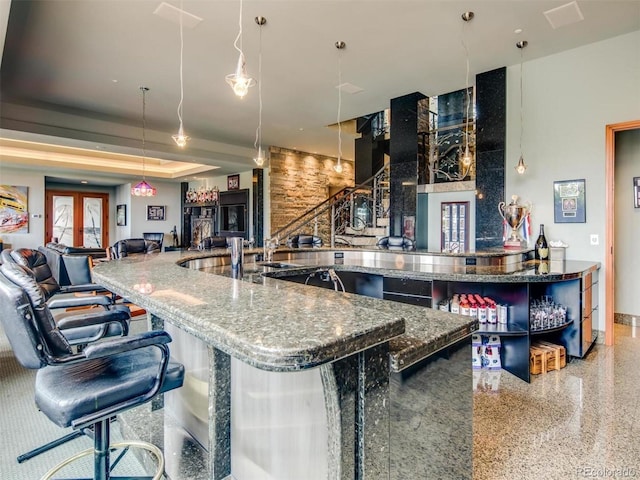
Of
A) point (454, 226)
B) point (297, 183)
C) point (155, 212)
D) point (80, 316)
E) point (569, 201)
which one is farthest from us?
point (155, 212)

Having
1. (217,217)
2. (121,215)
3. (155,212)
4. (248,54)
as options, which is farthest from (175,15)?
(121,215)

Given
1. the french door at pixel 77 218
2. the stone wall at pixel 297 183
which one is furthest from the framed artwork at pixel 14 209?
the stone wall at pixel 297 183

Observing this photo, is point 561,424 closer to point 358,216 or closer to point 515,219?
point 515,219

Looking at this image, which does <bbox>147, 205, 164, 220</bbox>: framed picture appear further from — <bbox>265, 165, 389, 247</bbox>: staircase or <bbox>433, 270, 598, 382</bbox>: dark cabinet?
<bbox>433, 270, 598, 382</bbox>: dark cabinet

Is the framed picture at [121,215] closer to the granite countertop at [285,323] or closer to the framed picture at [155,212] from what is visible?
the framed picture at [155,212]

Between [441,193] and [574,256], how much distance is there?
231 cm

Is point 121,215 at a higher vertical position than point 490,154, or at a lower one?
lower

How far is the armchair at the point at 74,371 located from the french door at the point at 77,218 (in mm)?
12063

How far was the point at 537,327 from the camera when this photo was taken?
3150mm

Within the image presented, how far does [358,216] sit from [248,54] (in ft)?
17.4

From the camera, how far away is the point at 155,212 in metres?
12.2

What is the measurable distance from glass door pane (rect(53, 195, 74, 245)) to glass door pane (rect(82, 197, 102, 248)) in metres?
0.41

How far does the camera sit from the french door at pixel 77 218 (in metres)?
11.6

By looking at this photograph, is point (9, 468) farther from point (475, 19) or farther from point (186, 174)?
point (186, 174)
